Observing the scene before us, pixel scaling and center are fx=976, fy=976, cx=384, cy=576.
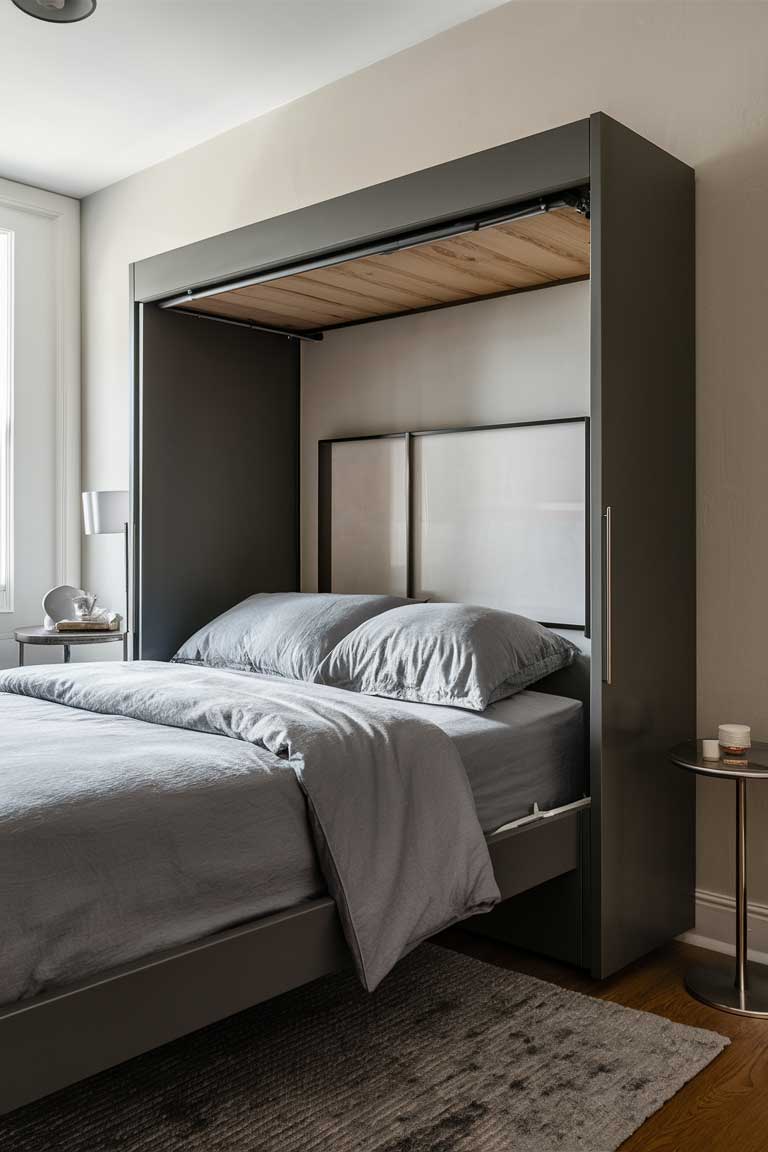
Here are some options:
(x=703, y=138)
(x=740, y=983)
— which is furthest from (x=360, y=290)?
(x=740, y=983)

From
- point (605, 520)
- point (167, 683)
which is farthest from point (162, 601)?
point (605, 520)

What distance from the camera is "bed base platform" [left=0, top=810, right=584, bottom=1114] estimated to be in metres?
1.48

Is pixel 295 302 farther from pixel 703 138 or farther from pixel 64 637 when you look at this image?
pixel 64 637

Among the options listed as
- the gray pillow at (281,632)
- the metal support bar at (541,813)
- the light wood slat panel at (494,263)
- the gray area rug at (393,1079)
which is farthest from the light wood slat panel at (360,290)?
the gray area rug at (393,1079)

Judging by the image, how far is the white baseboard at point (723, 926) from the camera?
2.59 meters

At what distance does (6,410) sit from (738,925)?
3.72 metres

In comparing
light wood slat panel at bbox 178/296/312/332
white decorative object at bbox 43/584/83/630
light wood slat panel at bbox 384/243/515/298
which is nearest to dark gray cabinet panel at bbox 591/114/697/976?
light wood slat panel at bbox 384/243/515/298

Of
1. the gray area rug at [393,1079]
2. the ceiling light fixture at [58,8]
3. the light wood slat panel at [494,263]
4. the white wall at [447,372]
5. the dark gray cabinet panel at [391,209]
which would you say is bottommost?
the gray area rug at [393,1079]

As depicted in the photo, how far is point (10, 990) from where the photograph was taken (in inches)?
57.9

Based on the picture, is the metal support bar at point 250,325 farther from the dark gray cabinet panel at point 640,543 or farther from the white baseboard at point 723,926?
the white baseboard at point 723,926

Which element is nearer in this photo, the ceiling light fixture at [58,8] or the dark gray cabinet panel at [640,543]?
the dark gray cabinet panel at [640,543]

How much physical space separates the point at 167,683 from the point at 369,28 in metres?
2.27

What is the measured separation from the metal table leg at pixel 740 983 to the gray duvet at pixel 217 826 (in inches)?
25.8

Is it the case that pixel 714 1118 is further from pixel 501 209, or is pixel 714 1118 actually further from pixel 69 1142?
pixel 501 209
